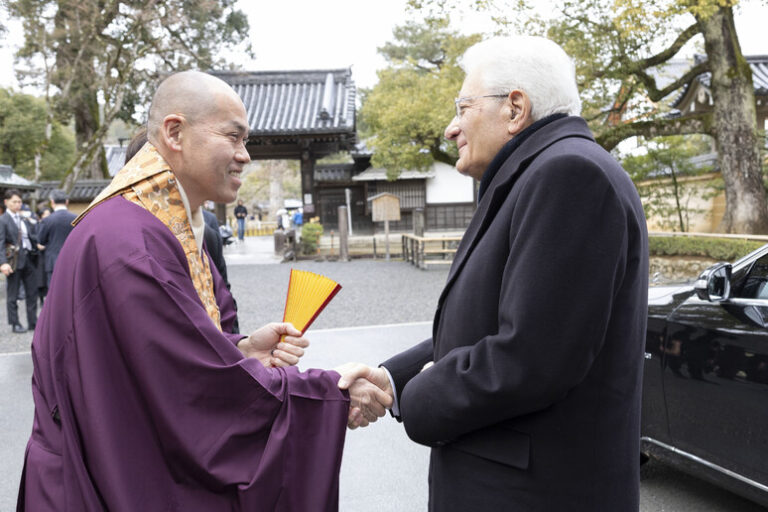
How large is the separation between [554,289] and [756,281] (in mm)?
2287

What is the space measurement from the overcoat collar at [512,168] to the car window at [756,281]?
6.56 ft

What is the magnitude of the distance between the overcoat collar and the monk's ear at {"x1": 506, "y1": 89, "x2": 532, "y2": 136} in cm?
6

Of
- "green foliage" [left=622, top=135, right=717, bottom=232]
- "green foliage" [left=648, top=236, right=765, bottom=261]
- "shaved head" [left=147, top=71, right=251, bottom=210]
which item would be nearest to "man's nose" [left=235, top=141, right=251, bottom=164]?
"shaved head" [left=147, top=71, right=251, bottom=210]

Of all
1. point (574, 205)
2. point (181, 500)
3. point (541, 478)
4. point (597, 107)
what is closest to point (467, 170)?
point (574, 205)

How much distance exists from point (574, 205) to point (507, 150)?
0.34 m

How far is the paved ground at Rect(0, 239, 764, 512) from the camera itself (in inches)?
147

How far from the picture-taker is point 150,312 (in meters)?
1.62

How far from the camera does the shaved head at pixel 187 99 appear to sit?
1.97 m

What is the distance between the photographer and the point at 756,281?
10.3 ft

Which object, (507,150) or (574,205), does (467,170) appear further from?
(574,205)

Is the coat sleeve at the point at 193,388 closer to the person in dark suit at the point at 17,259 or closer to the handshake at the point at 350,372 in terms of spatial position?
the handshake at the point at 350,372

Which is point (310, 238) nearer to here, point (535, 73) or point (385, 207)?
point (385, 207)

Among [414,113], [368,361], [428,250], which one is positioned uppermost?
[414,113]

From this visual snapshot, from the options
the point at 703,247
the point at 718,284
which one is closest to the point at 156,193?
the point at 718,284
